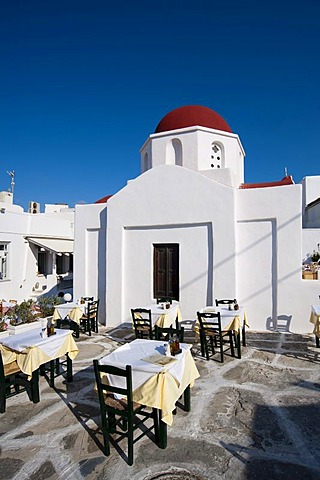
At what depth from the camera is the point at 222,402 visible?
6316 mm

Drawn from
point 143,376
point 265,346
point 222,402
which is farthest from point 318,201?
point 143,376

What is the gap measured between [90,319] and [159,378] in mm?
7737

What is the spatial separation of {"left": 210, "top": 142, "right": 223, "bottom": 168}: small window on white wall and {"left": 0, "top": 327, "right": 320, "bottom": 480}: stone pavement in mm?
10556

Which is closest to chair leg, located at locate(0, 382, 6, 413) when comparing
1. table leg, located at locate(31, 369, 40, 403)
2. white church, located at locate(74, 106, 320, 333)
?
table leg, located at locate(31, 369, 40, 403)

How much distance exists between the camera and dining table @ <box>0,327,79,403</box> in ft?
20.5

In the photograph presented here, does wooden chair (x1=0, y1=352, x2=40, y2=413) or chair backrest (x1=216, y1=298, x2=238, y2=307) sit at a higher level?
chair backrest (x1=216, y1=298, x2=238, y2=307)

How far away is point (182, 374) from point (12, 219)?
16958 millimetres

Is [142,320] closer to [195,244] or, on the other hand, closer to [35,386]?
[35,386]

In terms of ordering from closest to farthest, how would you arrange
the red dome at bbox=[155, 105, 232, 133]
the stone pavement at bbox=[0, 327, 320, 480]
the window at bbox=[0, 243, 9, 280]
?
1. the stone pavement at bbox=[0, 327, 320, 480]
2. the red dome at bbox=[155, 105, 232, 133]
3. the window at bbox=[0, 243, 9, 280]

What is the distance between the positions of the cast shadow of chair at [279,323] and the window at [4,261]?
14.8m

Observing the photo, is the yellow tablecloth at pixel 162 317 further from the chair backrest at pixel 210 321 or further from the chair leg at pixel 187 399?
the chair leg at pixel 187 399

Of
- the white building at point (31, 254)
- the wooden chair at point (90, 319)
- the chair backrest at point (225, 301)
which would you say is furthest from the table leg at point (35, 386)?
the white building at point (31, 254)

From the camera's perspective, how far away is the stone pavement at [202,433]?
436cm

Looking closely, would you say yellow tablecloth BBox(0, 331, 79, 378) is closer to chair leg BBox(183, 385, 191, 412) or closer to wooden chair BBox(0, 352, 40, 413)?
wooden chair BBox(0, 352, 40, 413)
